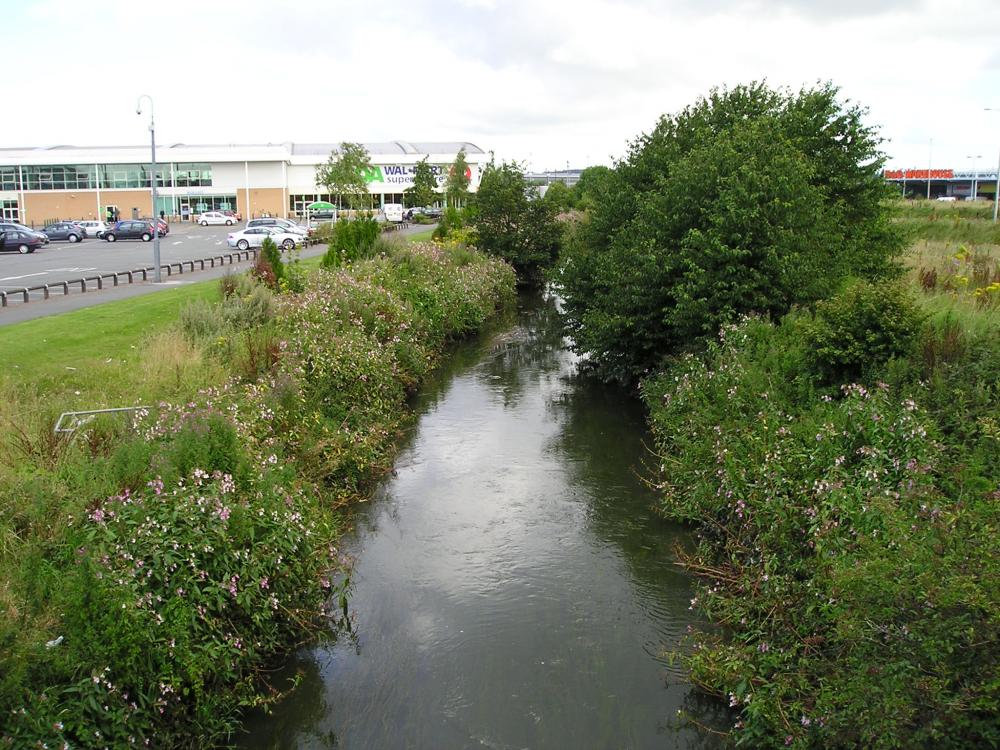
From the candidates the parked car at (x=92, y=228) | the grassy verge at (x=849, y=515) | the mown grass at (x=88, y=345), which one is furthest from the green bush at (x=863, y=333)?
the parked car at (x=92, y=228)

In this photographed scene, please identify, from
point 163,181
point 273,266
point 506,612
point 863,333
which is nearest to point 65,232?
point 163,181

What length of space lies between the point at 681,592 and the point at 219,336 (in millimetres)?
10283

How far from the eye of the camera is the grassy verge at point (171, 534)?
6652 millimetres

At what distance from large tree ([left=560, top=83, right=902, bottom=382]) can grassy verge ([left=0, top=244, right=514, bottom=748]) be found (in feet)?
21.3

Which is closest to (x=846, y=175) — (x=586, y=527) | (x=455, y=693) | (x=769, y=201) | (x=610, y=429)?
(x=769, y=201)

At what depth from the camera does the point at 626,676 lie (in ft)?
27.9

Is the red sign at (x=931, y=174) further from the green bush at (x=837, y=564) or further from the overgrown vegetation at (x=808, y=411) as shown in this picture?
the green bush at (x=837, y=564)

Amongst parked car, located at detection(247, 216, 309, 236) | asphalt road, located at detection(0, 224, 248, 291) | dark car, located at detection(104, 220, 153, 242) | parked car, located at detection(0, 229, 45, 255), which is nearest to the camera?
asphalt road, located at detection(0, 224, 248, 291)

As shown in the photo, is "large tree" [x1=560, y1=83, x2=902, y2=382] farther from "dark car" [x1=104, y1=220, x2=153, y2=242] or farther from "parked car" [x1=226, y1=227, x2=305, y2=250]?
"dark car" [x1=104, y1=220, x2=153, y2=242]

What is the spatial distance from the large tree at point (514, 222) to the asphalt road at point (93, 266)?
5.29 metres

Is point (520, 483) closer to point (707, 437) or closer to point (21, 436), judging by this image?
point (707, 437)

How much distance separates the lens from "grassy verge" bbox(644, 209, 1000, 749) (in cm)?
578

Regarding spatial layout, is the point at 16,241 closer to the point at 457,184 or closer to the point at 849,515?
the point at 457,184

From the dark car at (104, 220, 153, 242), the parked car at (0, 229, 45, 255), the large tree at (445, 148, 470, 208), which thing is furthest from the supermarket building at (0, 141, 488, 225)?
the parked car at (0, 229, 45, 255)
